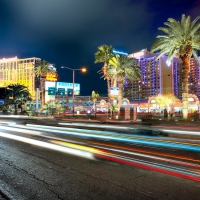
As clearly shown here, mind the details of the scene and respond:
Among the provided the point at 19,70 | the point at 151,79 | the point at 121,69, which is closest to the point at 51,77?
the point at 121,69

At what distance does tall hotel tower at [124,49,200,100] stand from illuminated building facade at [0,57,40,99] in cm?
7547

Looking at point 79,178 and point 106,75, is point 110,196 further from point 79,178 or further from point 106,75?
point 106,75

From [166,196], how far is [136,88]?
5750 inches

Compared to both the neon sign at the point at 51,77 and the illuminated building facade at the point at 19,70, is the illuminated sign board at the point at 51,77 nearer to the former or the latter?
the neon sign at the point at 51,77

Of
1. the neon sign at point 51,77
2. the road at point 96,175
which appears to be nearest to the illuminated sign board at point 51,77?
the neon sign at point 51,77

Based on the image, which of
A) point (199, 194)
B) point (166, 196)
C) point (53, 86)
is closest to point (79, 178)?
point (166, 196)

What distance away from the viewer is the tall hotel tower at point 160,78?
407 feet

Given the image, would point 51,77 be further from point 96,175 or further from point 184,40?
point 96,175

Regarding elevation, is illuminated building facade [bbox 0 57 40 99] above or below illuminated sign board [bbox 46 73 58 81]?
above

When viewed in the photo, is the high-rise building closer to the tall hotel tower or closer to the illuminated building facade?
the tall hotel tower

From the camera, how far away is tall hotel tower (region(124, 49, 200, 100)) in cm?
12406

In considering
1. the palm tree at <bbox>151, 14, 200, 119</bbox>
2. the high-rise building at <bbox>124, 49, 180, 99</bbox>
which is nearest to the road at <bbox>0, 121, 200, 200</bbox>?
the palm tree at <bbox>151, 14, 200, 119</bbox>

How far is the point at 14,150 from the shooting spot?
1004 centimetres

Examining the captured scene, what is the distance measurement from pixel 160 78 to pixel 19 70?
109 m
